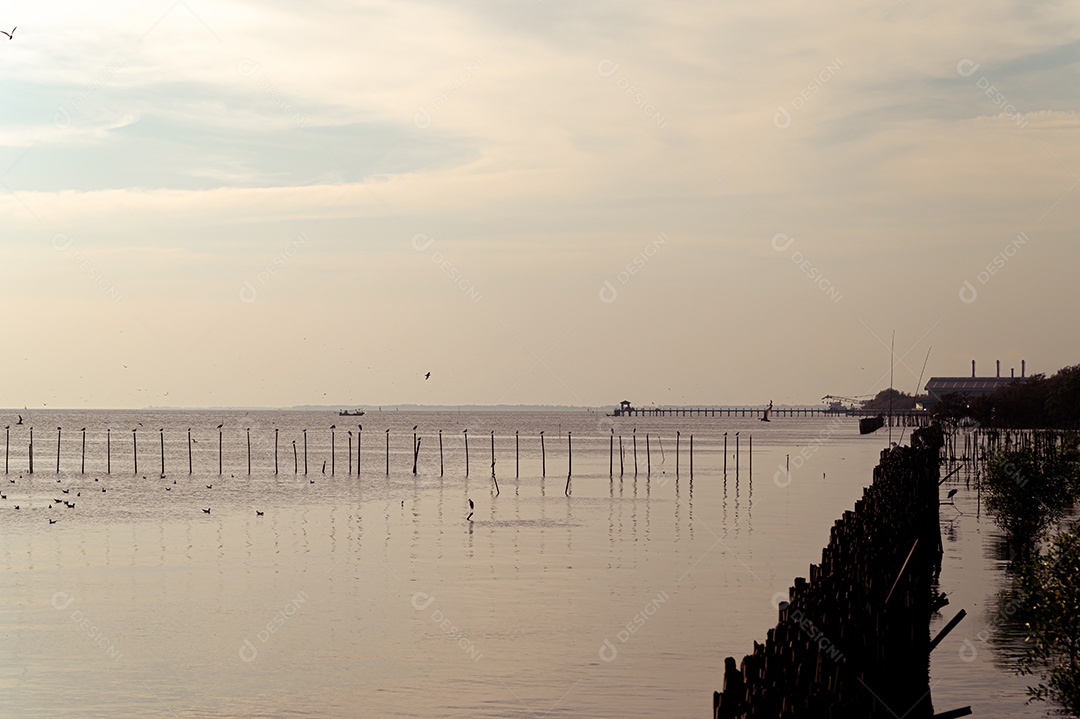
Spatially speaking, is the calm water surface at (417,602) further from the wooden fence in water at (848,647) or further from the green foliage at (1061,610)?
the green foliage at (1061,610)

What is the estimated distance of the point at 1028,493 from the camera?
40812mm

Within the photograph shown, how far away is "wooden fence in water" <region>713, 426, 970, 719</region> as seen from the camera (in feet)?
41.7

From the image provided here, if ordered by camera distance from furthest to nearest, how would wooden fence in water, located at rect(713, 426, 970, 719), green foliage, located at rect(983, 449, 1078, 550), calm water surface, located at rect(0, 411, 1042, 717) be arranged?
green foliage, located at rect(983, 449, 1078, 550), calm water surface, located at rect(0, 411, 1042, 717), wooden fence in water, located at rect(713, 426, 970, 719)

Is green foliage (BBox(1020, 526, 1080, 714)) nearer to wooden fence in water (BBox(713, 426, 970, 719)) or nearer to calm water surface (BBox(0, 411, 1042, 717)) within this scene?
wooden fence in water (BBox(713, 426, 970, 719))

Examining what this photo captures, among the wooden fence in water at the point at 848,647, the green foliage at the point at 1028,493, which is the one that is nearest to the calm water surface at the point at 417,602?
the green foliage at the point at 1028,493

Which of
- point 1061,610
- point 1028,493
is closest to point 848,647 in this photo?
point 1061,610

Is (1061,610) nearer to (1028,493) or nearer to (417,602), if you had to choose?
(417,602)

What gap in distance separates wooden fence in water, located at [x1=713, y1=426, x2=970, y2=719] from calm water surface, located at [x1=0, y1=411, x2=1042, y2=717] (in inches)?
119

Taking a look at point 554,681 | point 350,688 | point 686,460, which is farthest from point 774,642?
point 686,460

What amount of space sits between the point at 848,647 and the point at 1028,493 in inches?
1080

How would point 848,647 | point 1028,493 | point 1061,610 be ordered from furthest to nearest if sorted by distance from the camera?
point 1028,493, point 1061,610, point 848,647

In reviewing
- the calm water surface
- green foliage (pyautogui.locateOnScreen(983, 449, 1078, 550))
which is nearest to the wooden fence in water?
the calm water surface

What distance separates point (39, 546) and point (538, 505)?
27.9 metres

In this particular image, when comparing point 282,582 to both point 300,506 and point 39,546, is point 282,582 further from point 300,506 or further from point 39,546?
point 300,506
